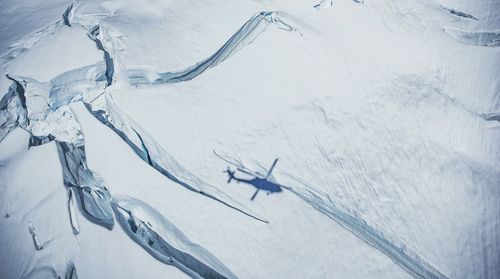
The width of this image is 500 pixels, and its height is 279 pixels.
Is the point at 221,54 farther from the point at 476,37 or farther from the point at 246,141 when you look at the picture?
the point at 476,37

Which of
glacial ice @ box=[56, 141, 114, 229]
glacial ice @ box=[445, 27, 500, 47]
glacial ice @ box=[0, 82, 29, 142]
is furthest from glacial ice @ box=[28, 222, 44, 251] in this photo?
glacial ice @ box=[445, 27, 500, 47]

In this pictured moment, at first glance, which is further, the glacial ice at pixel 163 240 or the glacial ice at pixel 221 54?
the glacial ice at pixel 221 54

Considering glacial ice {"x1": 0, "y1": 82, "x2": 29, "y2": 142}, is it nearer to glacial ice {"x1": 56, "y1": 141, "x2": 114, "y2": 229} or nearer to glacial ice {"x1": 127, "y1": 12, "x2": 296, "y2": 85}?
glacial ice {"x1": 56, "y1": 141, "x2": 114, "y2": 229}

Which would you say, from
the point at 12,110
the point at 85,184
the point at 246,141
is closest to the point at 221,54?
the point at 246,141

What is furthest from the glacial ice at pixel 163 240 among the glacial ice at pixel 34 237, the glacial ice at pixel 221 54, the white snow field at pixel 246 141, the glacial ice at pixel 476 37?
the glacial ice at pixel 476 37

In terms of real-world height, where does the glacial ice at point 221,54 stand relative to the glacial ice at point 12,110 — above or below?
above

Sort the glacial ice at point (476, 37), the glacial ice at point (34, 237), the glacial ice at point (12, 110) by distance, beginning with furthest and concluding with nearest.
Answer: the glacial ice at point (476, 37) < the glacial ice at point (12, 110) < the glacial ice at point (34, 237)

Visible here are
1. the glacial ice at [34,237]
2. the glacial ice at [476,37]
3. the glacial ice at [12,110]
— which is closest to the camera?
the glacial ice at [34,237]

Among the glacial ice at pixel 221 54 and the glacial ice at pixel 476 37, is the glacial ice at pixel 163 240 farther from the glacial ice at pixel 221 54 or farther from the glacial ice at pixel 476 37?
the glacial ice at pixel 476 37
